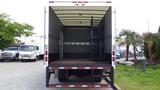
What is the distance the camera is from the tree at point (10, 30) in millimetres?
66000

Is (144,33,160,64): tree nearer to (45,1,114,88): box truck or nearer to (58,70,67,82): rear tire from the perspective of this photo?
(45,1,114,88): box truck

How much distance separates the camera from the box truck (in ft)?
47.3

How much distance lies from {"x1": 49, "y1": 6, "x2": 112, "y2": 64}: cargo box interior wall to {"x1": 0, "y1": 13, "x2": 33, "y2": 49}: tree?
4478 centimetres

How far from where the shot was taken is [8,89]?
16.8 m

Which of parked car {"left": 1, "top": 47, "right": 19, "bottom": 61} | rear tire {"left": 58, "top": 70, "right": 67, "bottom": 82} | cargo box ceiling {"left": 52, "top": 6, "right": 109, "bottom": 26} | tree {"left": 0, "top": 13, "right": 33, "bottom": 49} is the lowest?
rear tire {"left": 58, "top": 70, "right": 67, "bottom": 82}

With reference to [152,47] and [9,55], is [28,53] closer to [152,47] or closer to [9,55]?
[9,55]

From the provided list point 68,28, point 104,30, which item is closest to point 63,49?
point 68,28

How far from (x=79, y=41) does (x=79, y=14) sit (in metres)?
3.71

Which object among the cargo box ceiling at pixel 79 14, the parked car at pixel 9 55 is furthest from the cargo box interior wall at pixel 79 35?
the parked car at pixel 9 55

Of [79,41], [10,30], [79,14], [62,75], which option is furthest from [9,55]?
[62,75]

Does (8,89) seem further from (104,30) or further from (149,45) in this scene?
(149,45)

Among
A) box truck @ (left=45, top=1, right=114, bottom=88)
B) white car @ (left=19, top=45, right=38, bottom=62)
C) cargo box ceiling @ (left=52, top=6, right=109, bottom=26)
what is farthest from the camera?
white car @ (left=19, top=45, right=38, bottom=62)

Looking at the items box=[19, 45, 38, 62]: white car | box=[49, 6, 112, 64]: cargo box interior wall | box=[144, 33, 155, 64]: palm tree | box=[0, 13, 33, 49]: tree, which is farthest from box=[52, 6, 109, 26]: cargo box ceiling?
box=[0, 13, 33, 49]: tree

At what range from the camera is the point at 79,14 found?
17.0 metres
